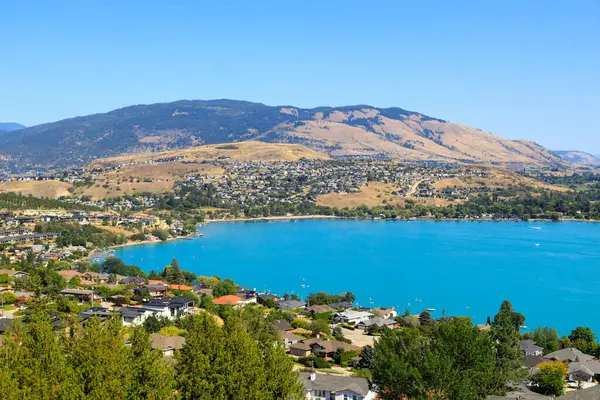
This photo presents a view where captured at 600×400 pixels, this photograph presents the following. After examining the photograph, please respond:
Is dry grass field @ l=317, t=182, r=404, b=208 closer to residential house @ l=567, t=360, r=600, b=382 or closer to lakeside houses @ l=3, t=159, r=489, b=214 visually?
lakeside houses @ l=3, t=159, r=489, b=214

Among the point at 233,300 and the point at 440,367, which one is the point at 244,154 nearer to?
the point at 233,300

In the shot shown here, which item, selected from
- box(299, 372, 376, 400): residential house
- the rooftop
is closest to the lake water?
the rooftop

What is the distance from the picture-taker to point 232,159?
109062 mm

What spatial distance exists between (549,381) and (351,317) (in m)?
10.8

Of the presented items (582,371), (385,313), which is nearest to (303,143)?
(385,313)

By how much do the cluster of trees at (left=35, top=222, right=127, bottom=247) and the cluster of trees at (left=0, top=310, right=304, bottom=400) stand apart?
3466cm

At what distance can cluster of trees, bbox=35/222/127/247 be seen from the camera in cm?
4309

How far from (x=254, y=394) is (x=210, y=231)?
164 ft

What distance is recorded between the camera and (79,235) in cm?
4438

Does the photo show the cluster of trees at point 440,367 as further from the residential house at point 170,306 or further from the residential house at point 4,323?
the residential house at point 170,306

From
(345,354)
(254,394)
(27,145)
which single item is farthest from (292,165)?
(27,145)

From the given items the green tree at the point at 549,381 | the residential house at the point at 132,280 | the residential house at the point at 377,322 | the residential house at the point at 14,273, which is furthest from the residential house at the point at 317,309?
the residential house at the point at 14,273

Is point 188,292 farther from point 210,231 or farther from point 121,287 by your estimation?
point 210,231

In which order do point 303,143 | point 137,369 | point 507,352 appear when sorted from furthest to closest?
point 303,143
point 507,352
point 137,369
